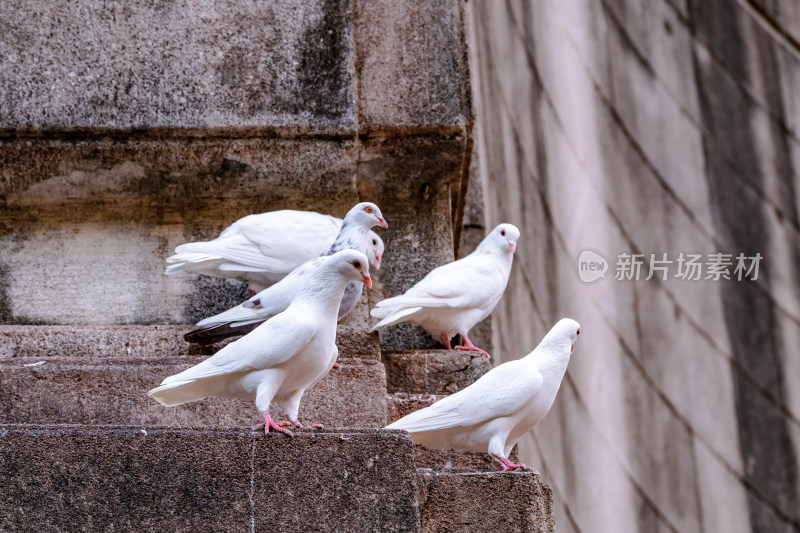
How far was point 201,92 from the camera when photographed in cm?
478

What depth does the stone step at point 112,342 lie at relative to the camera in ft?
14.1

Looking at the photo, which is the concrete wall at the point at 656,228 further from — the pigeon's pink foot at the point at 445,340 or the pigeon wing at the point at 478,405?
the pigeon wing at the point at 478,405

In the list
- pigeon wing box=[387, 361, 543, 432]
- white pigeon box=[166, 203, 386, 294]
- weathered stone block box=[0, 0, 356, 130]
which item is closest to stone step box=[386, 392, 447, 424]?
pigeon wing box=[387, 361, 543, 432]

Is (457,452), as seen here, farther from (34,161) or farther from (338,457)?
(34,161)

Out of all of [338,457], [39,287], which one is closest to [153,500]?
[338,457]

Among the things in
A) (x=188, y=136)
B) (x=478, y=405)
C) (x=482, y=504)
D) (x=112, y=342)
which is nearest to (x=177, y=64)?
(x=188, y=136)

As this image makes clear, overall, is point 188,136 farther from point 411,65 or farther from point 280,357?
point 280,357

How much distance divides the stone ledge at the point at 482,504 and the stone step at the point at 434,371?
1258 millimetres

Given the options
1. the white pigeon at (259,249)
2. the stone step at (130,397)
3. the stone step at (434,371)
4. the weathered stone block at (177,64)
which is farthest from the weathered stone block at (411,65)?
the stone step at (130,397)

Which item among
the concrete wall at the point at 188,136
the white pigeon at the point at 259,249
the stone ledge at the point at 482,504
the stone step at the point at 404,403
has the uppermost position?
the concrete wall at the point at 188,136

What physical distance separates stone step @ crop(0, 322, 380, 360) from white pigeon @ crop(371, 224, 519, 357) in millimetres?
140

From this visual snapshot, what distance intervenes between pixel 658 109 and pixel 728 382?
6.73 feet

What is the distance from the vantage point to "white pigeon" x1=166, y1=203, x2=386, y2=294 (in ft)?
14.1

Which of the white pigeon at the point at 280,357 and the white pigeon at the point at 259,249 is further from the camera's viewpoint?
the white pigeon at the point at 259,249
